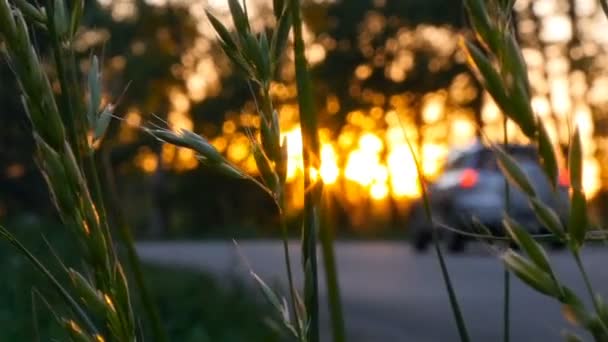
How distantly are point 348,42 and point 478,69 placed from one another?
4214 cm

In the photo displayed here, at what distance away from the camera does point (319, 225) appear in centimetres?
121

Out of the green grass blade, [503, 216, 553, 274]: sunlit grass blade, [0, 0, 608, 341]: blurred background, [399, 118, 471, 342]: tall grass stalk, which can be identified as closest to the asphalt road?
[0, 0, 608, 341]: blurred background

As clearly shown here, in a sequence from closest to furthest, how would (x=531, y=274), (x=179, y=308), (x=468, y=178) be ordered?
(x=531, y=274) → (x=179, y=308) → (x=468, y=178)

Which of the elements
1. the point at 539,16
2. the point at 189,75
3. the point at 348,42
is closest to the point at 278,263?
the point at 539,16

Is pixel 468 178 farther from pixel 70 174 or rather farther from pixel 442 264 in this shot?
pixel 70 174

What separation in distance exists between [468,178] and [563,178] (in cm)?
1782

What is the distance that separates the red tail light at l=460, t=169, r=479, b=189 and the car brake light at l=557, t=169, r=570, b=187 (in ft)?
57.8

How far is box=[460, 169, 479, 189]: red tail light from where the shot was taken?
18594mm

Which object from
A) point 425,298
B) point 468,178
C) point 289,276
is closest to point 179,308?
point 289,276

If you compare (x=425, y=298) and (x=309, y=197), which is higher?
(x=309, y=197)

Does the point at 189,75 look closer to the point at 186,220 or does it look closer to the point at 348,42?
the point at 348,42

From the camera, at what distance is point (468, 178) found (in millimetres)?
18750

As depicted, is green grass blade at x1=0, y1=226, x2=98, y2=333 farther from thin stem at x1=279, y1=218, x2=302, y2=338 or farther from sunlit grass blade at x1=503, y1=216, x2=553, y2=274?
Result: sunlit grass blade at x1=503, y1=216, x2=553, y2=274

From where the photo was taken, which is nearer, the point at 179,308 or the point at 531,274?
the point at 531,274
